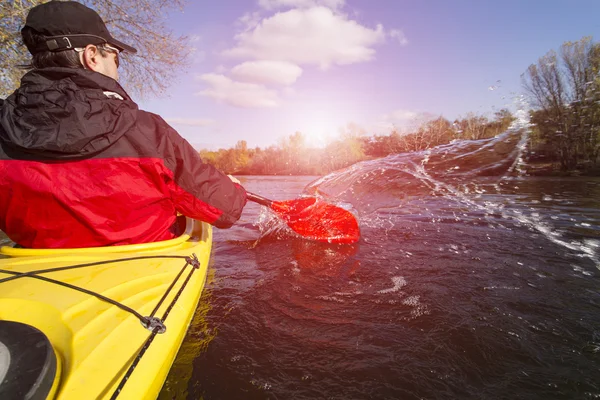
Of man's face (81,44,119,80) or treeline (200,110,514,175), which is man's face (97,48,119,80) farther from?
treeline (200,110,514,175)

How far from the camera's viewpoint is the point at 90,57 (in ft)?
6.23

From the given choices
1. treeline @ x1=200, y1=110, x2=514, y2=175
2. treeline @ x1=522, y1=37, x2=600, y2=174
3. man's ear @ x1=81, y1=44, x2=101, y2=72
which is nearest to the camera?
man's ear @ x1=81, y1=44, x2=101, y2=72

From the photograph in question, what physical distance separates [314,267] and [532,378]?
2.34 meters

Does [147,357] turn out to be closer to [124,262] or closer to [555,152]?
[124,262]

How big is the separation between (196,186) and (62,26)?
1.28 m

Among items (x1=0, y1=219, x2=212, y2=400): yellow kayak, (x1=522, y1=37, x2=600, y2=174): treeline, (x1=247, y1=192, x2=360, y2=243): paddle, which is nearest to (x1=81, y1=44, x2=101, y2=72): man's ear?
(x1=0, y1=219, x2=212, y2=400): yellow kayak

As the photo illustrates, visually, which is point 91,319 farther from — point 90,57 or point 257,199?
point 257,199

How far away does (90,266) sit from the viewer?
1781mm

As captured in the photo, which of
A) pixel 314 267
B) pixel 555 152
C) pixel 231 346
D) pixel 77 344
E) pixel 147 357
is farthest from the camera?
pixel 555 152

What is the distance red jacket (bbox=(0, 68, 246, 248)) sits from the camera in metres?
1.50

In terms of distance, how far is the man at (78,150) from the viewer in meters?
1.51

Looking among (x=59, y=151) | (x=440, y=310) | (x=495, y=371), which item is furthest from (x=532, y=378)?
(x=59, y=151)

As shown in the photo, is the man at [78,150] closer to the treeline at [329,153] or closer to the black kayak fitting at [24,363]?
the black kayak fitting at [24,363]

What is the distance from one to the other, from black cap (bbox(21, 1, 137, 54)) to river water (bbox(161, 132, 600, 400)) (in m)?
2.23
